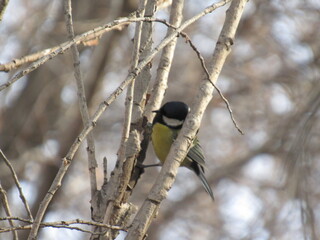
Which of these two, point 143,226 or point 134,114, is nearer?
point 143,226

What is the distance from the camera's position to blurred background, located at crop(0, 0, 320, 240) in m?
7.95

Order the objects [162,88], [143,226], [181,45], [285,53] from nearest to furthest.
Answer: [143,226] < [162,88] < [285,53] < [181,45]

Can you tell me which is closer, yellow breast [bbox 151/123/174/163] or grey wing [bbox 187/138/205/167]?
yellow breast [bbox 151/123/174/163]

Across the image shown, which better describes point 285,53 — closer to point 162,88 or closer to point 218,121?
point 218,121

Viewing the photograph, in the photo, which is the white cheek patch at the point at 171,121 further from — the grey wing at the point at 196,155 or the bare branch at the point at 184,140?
the bare branch at the point at 184,140

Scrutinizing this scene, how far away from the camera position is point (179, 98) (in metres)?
9.49

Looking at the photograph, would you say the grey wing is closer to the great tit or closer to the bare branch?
the great tit

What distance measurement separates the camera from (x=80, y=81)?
2771mm

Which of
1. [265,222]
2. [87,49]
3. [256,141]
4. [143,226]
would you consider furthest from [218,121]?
[143,226]

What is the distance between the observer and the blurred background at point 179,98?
26.1 feet

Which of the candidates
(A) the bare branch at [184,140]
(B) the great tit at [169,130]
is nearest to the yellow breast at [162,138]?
A: (B) the great tit at [169,130]

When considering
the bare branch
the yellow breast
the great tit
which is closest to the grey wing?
the great tit

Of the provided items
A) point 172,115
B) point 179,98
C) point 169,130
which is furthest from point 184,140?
point 179,98

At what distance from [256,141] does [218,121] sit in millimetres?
1006
